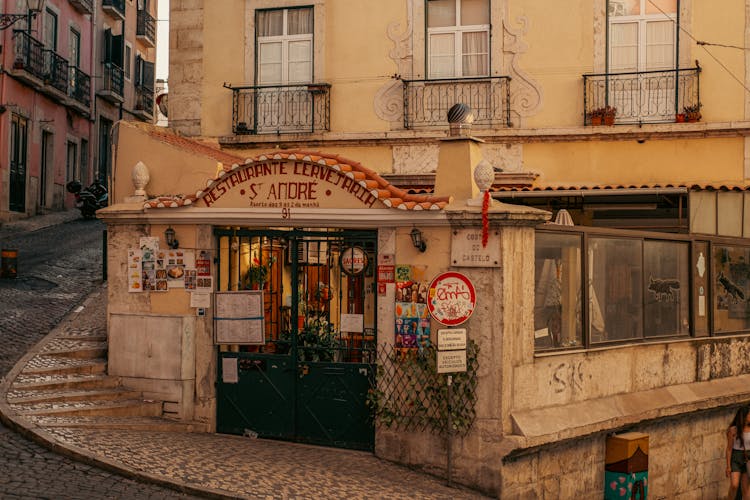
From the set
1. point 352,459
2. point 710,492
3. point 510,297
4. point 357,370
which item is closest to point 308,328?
point 357,370

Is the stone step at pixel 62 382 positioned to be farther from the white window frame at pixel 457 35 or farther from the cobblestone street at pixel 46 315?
the white window frame at pixel 457 35

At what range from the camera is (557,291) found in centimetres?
1137

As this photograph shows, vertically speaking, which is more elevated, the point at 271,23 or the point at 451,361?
the point at 271,23

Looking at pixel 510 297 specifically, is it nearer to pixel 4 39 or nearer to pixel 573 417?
pixel 573 417

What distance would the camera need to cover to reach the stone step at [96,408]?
10922mm

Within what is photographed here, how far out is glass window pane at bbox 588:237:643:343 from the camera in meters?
11.9

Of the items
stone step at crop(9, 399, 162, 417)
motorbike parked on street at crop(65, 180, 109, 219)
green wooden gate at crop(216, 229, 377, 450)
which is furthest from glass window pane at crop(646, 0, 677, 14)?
motorbike parked on street at crop(65, 180, 109, 219)

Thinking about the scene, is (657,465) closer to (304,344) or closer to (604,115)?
(304,344)

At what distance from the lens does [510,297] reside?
10609 mm

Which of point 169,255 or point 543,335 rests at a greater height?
point 169,255

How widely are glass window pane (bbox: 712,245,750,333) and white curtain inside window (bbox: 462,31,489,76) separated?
5165mm

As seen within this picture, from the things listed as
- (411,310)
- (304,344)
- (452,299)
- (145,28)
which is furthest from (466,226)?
(145,28)

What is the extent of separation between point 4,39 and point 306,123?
15.1 meters

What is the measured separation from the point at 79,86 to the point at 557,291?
27.8 metres
